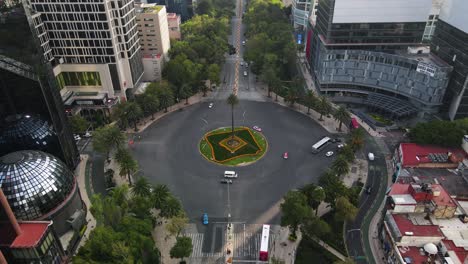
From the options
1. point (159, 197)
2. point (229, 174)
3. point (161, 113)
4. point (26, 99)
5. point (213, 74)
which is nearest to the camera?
point (159, 197)

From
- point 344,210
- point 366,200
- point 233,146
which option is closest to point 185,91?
point 233,146

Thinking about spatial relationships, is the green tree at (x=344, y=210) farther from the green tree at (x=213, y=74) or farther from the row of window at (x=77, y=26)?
the row of window at (x=77, y=26)

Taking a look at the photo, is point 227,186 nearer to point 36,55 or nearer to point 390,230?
point 390,230

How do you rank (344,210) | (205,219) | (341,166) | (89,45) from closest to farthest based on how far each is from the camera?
1. (344,210)
2. (205,219)
3. (341,166)
4. (89,45)

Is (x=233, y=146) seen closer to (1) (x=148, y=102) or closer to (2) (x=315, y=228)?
(1) (x=148, y=102)

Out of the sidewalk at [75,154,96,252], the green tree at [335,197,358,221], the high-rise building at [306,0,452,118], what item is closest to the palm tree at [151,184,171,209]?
the sidewalk at [75,154,96,252]

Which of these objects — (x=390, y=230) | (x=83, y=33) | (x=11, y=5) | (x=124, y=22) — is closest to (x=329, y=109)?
(x=390, y=230)

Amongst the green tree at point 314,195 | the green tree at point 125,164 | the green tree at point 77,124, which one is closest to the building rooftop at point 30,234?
the green tree at point 125,164
